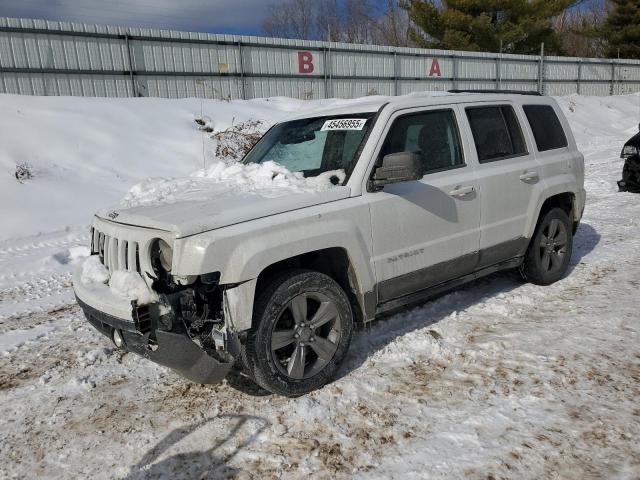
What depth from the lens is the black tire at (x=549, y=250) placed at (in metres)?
5.14

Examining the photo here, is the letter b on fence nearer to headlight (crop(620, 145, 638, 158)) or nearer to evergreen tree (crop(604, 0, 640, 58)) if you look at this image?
headlight (crop(620, 145, 638, 158))

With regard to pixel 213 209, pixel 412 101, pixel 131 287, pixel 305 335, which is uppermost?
pixel 412 101

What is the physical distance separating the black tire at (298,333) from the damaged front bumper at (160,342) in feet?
0.77

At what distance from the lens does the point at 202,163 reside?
39.7ft

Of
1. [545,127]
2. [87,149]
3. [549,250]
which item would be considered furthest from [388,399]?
[87,149]

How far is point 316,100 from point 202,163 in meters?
7.31

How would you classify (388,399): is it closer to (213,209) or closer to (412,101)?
(213,209)

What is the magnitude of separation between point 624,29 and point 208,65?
112 feet

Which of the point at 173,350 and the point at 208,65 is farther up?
the point at 208,65

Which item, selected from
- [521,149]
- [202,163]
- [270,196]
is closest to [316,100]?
[202,163]

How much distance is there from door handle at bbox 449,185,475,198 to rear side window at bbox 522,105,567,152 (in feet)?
4.08

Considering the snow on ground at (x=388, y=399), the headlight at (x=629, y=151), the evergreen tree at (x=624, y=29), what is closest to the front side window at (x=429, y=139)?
the snow on ground at (x=388, y=399)

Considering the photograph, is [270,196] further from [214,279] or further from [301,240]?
[214,279]

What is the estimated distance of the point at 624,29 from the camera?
37.2m
